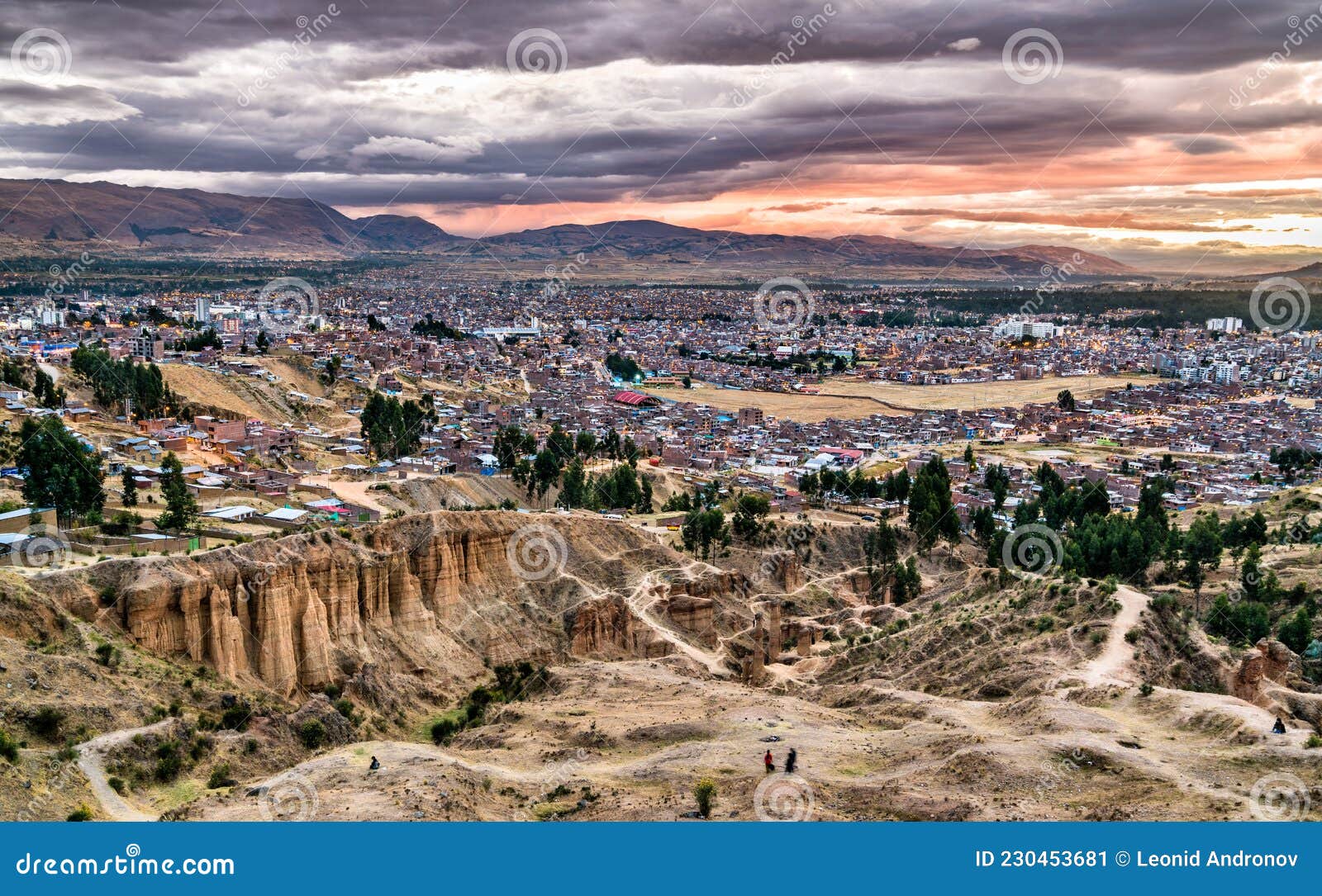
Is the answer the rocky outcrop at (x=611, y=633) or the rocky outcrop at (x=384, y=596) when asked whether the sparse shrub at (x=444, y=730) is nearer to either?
the rocky outcrop at (x=384, y=596)

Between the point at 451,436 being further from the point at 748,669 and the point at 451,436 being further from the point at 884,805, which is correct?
the point at 884,805

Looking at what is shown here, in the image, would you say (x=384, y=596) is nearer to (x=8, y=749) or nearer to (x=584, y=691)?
(x=584, y=691)

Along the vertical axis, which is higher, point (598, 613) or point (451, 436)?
point (451, 436)

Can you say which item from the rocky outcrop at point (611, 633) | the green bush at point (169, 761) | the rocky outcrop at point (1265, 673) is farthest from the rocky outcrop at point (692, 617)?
the green bush at point (169, 761)

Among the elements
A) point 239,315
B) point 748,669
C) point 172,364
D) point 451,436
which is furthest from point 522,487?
point 239,315

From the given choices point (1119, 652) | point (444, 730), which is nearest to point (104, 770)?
point (444, 730)
